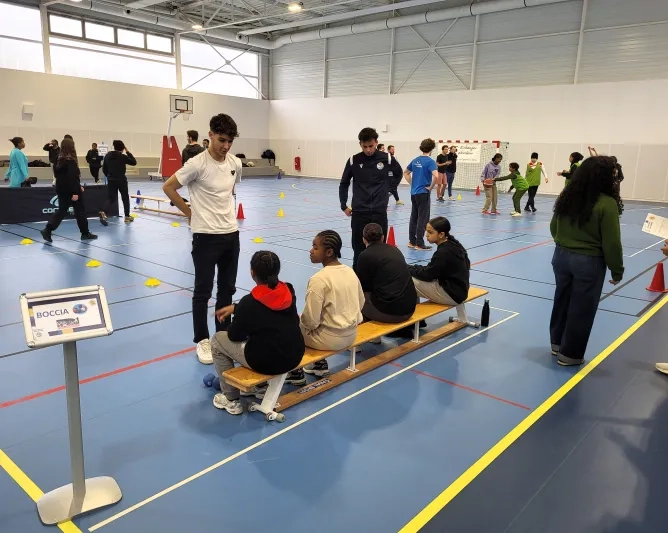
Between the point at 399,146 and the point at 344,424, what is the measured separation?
24942 mm

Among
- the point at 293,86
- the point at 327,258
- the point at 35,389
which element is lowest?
the point at 35,389

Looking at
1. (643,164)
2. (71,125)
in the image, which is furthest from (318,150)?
(643,164)

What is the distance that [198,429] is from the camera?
3.50m

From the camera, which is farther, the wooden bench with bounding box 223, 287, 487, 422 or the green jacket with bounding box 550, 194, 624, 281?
the green jacket with bounding box 550, 194, 624, 281

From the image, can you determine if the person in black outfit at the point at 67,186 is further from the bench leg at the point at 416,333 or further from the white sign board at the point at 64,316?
the white sign board at the point at 64,316

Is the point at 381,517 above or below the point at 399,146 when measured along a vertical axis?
below

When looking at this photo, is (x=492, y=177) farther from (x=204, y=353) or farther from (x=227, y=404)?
(x=227, y=404)

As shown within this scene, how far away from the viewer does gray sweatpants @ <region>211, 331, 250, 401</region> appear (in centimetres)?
371

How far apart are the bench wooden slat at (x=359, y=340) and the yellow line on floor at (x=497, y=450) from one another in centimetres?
130

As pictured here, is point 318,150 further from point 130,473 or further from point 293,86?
point 130,473

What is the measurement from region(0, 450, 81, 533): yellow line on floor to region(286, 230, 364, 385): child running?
1.96 meters

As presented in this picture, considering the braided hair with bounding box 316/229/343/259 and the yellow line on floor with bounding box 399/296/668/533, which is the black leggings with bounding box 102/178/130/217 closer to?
the braided hair with bounding box 316/229/343/259

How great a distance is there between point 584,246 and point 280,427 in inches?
114

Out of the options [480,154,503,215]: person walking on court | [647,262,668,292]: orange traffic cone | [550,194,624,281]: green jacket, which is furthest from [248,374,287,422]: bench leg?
[480,154,503,215]: person walking on court
